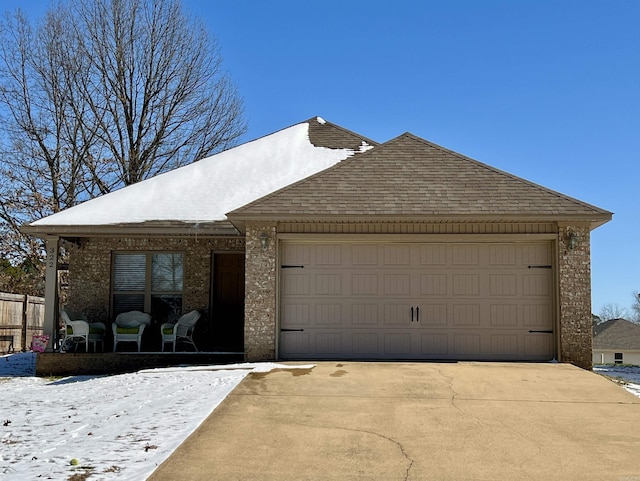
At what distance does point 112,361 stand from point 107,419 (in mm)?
6153

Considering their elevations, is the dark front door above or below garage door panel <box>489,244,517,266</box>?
below

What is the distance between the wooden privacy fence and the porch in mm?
6408

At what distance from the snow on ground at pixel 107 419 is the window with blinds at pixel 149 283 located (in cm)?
315

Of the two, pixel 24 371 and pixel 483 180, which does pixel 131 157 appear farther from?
pixel 483 180

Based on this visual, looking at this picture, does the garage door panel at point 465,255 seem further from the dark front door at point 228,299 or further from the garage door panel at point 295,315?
the dark front door at point 228,299

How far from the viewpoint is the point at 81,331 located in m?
14.7

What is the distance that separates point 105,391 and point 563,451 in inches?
262

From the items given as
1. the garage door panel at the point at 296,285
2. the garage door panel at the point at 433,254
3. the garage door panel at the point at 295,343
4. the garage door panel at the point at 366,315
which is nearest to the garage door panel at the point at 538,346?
the garage door panel at the point at 433,254

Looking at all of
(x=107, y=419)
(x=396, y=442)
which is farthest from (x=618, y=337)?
(x=107, y=419)

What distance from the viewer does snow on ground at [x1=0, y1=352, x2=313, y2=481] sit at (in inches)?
259

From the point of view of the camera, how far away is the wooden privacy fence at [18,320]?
802 inches

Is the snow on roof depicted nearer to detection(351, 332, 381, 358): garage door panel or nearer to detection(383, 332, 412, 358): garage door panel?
detection(351, 332, 381, 358): garage door panel

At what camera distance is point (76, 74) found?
2784 centimetres

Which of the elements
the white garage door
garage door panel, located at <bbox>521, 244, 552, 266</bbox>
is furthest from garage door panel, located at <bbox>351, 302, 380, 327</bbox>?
garage door panel, located at <bbox>521, 244, 552, 266</bbox>
